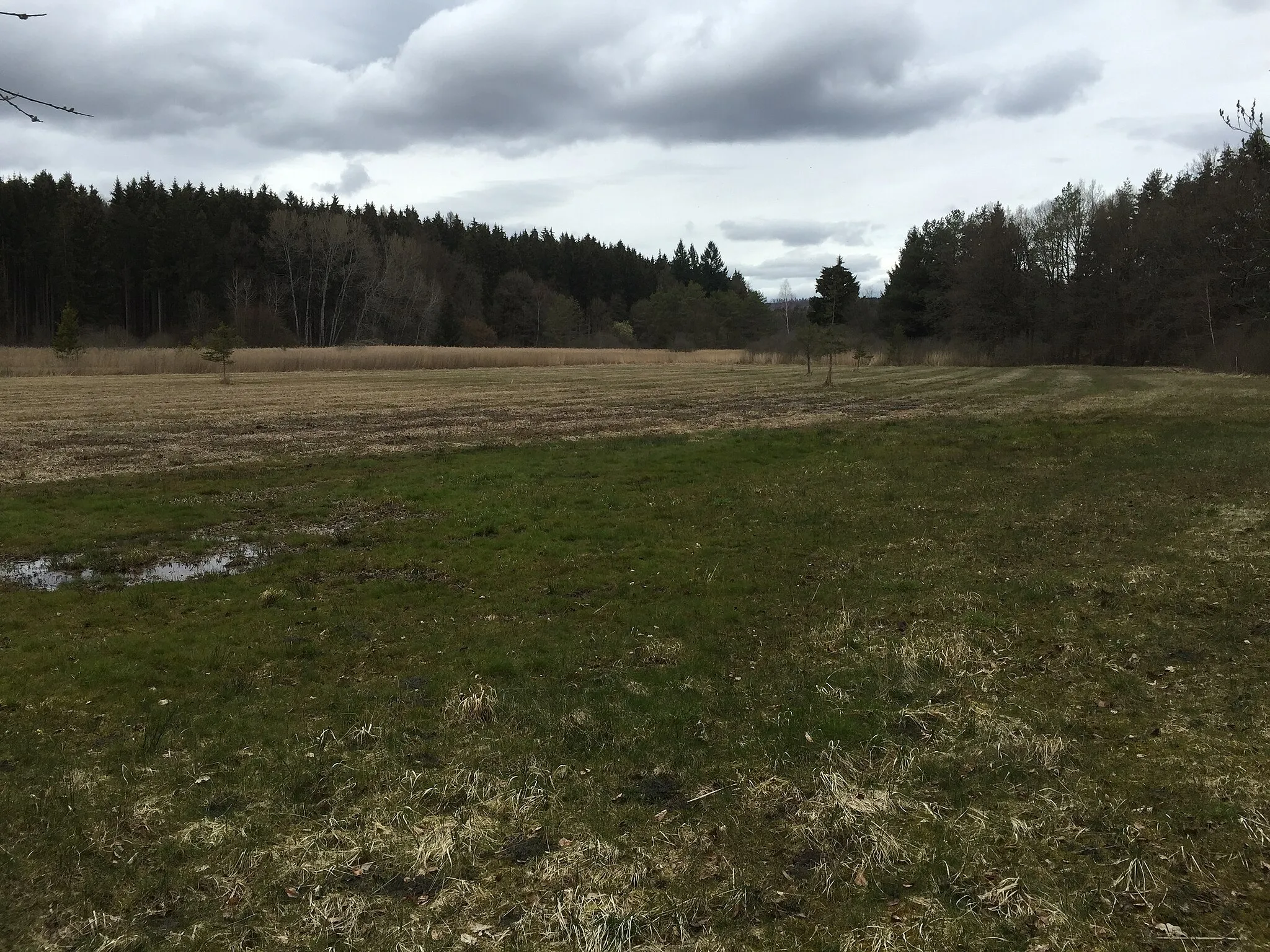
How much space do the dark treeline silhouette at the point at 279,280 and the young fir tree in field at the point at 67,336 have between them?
59.9ft

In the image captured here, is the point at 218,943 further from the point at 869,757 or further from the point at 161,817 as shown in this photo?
the point at 869,757

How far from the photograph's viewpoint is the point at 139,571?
9.13 meters

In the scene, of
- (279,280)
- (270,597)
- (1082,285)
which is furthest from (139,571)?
(279,280)

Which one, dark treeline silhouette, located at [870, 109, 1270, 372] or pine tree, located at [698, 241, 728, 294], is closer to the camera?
dark treeline silhouette, located at [870, 109, 1270, 372]

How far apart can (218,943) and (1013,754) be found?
416 centimetres

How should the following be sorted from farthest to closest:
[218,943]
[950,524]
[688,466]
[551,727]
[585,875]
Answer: [688,466] → [950,524] → [551,727] → [585,875] → [218,943]

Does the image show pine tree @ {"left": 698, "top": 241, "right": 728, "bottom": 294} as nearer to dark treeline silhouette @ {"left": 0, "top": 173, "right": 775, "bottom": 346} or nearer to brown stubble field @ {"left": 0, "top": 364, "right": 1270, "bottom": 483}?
dark treeline silhouette @ {"left": 0, "top": 173, "right": 775, "bottom": 346}

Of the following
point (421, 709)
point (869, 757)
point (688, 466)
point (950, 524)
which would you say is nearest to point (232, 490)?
point (688, 466)

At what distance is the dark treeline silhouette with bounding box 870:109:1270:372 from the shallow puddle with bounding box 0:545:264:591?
51639 millimetres


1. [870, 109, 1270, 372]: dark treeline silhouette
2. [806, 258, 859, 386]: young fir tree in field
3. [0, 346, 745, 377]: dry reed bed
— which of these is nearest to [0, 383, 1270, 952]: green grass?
[806, 258, 859, 386]: young fir tree in field

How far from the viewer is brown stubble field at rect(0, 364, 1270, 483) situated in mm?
18344

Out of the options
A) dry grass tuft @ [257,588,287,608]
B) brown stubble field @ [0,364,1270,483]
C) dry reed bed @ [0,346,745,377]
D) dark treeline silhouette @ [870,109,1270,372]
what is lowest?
dry grass tuft @ [257,588,287,608]

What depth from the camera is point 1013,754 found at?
15.8 feet

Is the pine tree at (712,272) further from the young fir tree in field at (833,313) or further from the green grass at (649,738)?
the green grass at (649,738)
